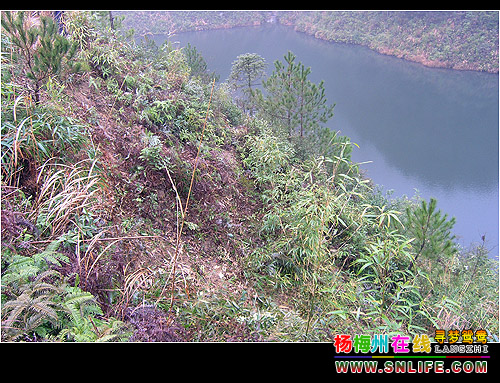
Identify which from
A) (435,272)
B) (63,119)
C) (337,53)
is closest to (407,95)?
(337,53)

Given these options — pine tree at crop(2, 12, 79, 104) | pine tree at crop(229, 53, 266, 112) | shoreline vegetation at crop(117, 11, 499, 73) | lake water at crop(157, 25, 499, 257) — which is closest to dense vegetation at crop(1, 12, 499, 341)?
pine tree at crop(2, 12, 79, 104)

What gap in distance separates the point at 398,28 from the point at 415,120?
14451 mm

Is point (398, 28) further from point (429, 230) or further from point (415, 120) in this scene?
point (429, 230)

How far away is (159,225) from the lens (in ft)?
7.97

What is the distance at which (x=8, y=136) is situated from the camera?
1707 millimetres

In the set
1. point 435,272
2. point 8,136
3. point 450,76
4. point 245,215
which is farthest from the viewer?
point 450,76

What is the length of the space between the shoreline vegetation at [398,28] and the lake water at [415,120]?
1051mm

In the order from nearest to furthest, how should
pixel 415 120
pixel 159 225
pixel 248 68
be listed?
1. pixel 159 225
2. pixel 248 68
3. pixel 415 120

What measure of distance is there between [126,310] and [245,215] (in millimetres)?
1820

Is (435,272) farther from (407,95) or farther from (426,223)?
(407,95)

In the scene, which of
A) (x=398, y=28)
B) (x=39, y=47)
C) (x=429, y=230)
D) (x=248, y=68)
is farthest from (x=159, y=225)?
(x=398, y=28)

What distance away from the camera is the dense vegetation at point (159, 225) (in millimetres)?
1389

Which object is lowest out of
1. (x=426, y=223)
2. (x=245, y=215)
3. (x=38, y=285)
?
(x=426, y=223)

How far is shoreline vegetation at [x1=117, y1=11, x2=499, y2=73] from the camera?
2298cm
